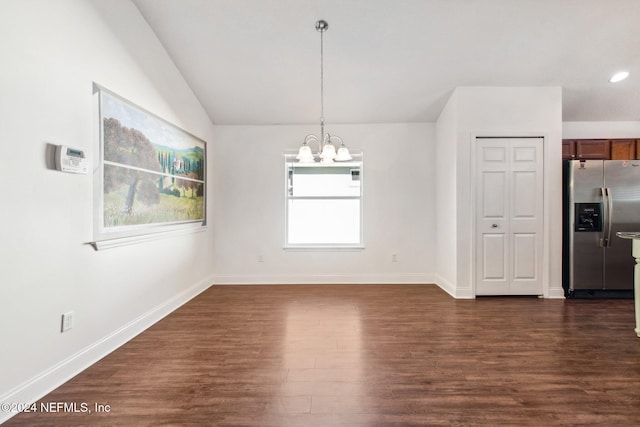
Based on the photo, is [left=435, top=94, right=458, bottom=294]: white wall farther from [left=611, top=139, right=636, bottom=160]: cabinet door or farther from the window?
[left=611, top=139, right=636, bottom=160]: cabinet door

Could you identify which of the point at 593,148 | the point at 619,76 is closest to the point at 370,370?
the point at 619,76

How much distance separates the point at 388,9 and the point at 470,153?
2.04m

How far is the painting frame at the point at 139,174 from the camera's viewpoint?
2.53 metres

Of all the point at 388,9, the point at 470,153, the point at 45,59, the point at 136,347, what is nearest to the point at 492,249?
the point at 470,153

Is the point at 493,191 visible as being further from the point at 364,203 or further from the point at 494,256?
the point at 364,203

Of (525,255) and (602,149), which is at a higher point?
(602,149)

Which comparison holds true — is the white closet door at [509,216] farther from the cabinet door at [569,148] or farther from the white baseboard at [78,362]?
the white baseboard at [78,362]

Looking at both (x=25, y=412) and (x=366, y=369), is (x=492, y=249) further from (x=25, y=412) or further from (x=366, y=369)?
(x=25, y=412)

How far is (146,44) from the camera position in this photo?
3.12 meters

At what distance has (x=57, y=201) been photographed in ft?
6.89

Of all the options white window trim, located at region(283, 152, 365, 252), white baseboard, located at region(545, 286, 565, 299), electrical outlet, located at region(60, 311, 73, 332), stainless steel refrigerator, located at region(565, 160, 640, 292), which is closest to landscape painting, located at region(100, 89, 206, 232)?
electrical outlet, located at region(60, 311, 73, 332)

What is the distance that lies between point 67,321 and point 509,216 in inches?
184

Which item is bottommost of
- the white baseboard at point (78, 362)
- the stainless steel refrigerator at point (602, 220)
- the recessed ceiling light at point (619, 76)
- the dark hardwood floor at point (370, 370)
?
the dark hardwood floor at point (370, 370)

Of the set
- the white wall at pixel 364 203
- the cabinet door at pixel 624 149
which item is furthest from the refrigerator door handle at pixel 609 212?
the white wall at pixel 364 203
